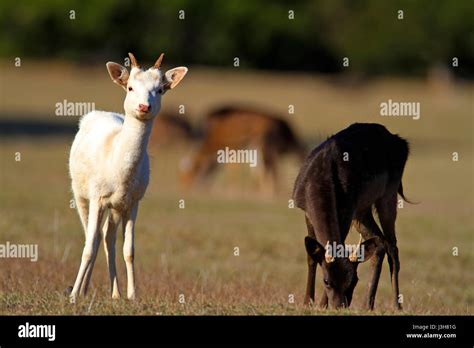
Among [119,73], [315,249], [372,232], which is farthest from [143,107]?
[372,232]

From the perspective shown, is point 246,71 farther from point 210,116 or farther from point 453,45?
point 210,116

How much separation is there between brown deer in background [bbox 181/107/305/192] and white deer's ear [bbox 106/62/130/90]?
1812 cm

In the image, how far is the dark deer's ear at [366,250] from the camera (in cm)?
1051

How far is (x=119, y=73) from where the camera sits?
1030 centimetres

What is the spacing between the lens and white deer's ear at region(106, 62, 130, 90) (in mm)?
10203

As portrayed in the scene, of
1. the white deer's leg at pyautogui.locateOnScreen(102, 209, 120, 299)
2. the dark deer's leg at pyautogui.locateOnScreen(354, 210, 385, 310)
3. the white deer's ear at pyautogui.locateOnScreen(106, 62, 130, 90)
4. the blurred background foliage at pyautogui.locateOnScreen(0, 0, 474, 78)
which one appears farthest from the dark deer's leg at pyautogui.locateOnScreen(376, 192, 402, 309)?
the blurred background foliage at pyautogui.locateOnScreen(0, 0, 474, 78)

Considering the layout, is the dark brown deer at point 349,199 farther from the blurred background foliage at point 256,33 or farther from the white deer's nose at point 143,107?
the blurred background foliage at point 256,33

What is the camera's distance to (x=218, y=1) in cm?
7225

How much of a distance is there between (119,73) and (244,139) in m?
19.5

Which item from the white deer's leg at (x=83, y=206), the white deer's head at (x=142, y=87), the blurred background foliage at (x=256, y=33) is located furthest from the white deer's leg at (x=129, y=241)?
the blurred background foliage at (x=256, y=33)

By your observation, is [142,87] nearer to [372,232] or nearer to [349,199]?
[349,199]

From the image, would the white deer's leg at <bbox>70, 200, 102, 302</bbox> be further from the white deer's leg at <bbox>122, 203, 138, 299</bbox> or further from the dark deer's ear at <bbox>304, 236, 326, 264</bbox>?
the dark deer's ear at <bbox>304, 236, 326, 264</bbox>

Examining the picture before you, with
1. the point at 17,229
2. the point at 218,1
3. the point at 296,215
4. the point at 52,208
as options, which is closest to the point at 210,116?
the point at 296,215
